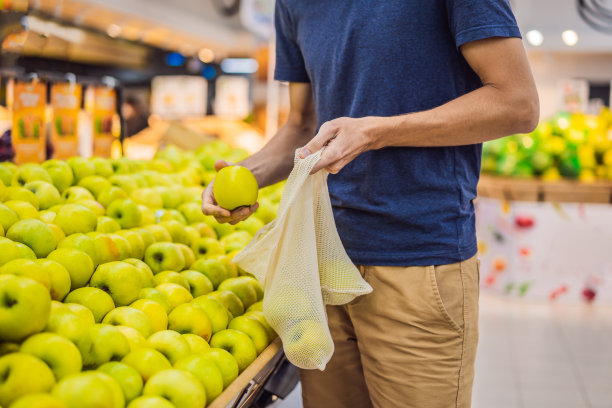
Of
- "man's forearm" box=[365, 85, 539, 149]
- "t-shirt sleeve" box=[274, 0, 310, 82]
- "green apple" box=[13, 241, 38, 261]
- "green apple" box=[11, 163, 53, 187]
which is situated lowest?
"green apple" box=[13, 241, 38, 261]

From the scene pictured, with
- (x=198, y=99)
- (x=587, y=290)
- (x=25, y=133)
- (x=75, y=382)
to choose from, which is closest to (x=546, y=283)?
(x=587, y=290)

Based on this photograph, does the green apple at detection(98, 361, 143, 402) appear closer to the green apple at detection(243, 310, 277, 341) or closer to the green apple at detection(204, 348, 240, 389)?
the green apple at detection(204, 348, 240, 389)

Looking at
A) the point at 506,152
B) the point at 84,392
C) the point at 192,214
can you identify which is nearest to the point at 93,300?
the point at 84,392

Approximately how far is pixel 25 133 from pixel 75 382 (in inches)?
62.7

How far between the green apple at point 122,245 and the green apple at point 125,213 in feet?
0.72

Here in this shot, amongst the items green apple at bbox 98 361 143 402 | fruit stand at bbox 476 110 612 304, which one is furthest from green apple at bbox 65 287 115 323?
fruit stand at bbox 476 110 612 304

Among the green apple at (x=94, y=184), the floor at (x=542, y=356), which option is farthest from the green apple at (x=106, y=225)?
the floor at (x=542, y=356)

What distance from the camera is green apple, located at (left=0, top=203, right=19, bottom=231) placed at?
1.34 meters

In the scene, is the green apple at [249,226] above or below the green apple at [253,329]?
above

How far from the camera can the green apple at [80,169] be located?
199 centimetres

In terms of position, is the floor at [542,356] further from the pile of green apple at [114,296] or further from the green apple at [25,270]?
the green apple at [25,270]

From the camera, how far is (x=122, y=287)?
1282mm

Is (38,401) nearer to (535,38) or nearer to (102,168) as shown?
(102,168)

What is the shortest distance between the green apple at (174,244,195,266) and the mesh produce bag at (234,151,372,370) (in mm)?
356
